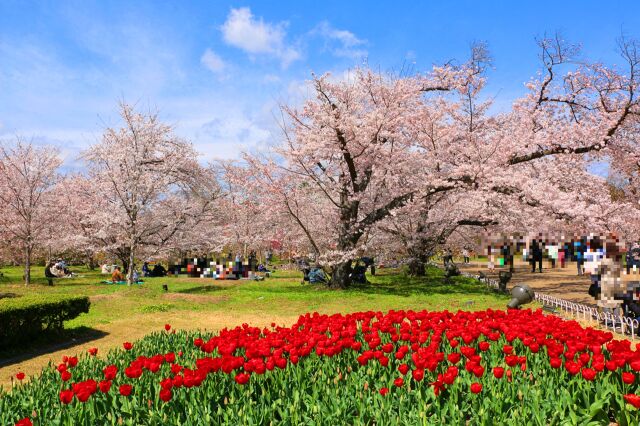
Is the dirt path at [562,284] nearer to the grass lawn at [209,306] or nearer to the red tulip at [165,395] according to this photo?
the grass lawn at [209,306]

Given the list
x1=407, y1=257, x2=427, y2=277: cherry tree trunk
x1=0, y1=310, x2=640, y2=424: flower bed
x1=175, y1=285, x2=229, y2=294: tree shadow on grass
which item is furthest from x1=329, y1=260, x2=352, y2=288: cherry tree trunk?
x1=0, y1=310, x2=640, y2=424: flower bed

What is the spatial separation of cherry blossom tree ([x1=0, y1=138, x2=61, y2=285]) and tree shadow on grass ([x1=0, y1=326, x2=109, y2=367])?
15868 millimetres

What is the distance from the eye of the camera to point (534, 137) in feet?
68.3

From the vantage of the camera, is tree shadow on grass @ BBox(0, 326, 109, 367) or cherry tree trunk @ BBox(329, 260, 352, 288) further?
cherry tree trunk @ BBox(329, 260, 352, 288)

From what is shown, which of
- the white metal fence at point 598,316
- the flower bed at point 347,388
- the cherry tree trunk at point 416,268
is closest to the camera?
the flower bed at point 347,388

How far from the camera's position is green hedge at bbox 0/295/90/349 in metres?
10.1

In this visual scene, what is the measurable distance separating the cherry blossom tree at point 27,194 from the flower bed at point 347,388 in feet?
76.9

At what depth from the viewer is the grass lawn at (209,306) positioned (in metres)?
10.6

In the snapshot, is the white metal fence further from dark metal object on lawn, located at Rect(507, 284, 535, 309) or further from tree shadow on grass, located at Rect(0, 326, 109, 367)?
tree shadow on grass, located at Rect(0, 326, 109, 367)

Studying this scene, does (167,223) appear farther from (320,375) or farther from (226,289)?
(320,375)

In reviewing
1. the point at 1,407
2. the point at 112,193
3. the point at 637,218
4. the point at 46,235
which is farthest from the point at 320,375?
the point at 46,235

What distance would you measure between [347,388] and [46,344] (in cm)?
877

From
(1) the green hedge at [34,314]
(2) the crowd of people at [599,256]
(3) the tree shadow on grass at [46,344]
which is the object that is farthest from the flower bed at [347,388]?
(2) the crowd of people at [599,256]

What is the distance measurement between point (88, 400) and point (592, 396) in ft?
14.9
